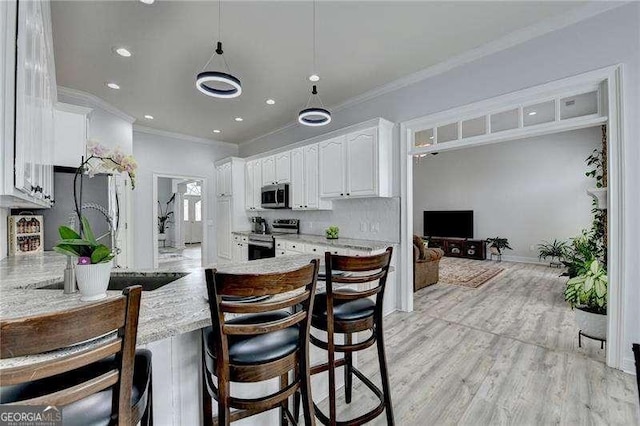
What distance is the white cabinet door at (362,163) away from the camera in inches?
148

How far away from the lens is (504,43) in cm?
292

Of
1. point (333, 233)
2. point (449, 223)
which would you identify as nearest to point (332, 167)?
point (333, 233)

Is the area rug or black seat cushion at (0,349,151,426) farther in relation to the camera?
the area rug

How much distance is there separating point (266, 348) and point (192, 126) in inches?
217

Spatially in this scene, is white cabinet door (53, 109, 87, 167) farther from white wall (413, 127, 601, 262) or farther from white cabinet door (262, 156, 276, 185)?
white wall (413, 127, 601, 262)

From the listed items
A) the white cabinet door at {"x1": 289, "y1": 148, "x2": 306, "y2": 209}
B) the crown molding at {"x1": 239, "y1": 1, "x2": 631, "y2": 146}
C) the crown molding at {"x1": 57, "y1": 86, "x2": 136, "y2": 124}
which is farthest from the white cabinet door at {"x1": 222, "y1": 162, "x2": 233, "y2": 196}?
the crown molding at {"x1": 239, "y1": 1, "x2": 631, "y2": 146}

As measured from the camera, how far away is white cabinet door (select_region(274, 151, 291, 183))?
202 inches

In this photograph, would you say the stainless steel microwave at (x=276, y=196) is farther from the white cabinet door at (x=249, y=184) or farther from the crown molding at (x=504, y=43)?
the crown molding at (x=504, y=43)

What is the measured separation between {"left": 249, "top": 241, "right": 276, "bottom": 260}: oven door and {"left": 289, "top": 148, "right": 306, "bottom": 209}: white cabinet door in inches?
33.3

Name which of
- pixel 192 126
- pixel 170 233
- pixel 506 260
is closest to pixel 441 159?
pixel 506 260

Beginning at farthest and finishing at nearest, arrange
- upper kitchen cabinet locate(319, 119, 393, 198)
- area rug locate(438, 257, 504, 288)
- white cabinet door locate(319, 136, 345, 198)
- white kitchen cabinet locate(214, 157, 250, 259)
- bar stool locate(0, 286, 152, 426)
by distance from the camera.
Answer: white kitchen cabinet locate(214, 157, 250, 259) < area rug locate(438, 257, 504, 288) < white cabinet door locate(319, 136, 345, 198) < upper kitchen cabinet locate(319, 119, 393, 198) < bar stool locate(0, 286, 152, 426)

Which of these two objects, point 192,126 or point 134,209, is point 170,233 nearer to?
point 134,209

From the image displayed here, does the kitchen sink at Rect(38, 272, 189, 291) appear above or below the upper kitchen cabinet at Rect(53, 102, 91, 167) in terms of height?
below

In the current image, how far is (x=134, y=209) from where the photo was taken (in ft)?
17.8
